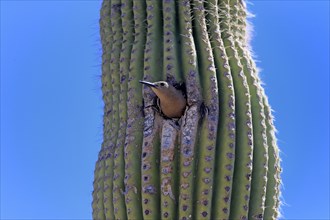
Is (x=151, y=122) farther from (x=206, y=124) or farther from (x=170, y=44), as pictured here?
(x=170, y=44)

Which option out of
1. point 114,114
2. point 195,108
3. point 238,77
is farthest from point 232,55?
point 114,114

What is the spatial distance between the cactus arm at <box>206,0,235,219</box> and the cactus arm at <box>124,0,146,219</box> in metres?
0.43

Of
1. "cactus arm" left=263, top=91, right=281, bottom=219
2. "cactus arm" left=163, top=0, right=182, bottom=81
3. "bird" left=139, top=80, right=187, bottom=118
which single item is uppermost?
"cactus arm" left=163, top=0, right=182, bottom=81

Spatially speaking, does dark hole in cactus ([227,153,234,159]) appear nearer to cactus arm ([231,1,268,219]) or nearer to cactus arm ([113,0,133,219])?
cactus arm ([231,1,268,219])

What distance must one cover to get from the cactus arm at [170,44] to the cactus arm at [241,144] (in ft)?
1.10

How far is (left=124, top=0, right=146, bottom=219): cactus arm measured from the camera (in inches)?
157

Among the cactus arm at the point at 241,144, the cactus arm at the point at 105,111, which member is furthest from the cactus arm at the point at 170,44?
the cactus arm at the point at 105,111

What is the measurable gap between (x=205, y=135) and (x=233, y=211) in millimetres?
445

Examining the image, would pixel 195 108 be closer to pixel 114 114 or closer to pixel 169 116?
pixel 169 116

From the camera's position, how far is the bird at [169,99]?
411cm

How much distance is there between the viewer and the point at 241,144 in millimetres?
4074

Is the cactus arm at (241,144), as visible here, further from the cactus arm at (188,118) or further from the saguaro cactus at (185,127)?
the cactus arm at (188,118)

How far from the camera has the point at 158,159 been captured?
4078 mm

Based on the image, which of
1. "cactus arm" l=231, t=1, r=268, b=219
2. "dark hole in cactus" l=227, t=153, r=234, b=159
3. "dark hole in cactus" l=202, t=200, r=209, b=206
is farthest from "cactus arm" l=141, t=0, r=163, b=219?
"cactus arm" l=231, t=1, r=268, b=219
